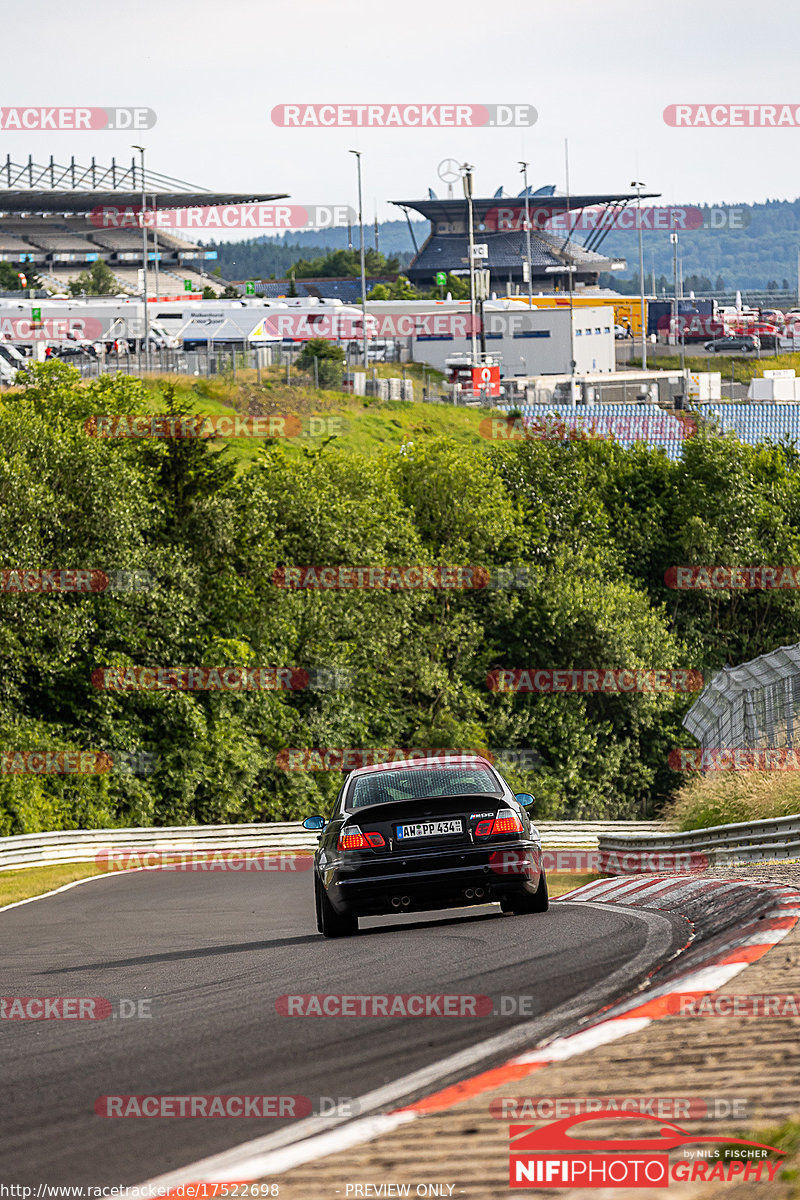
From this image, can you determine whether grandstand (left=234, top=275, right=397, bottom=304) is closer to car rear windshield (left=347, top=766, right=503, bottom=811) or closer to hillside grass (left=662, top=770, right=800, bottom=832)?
hillside grass (left=662, top=770, right=800, bottom=832)

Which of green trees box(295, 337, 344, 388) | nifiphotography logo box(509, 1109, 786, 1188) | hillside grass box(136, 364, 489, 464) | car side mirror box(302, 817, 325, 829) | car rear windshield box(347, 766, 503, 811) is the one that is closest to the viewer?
nifiphotography logo box(509, 1109, 786, 1188)

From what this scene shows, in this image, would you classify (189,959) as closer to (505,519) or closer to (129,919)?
(129,919)

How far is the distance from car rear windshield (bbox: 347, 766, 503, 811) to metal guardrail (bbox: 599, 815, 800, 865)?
200 inches

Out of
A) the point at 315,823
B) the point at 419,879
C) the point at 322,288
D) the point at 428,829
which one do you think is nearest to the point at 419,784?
the point at 428,829

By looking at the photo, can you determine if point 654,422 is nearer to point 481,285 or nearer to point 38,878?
point 481,285

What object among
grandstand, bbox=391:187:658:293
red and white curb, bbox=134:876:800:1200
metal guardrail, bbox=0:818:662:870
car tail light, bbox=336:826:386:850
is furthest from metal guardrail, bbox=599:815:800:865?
grandstand, bbox=391:187:658:293

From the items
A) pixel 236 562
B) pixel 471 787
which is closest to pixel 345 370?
pixel 236 562

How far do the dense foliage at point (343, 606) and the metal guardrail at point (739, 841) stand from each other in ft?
58.3

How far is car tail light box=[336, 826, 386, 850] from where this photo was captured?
33.5 feet

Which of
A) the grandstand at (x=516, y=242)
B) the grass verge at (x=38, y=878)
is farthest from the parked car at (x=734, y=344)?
the grass verge at (x=38, y=878)

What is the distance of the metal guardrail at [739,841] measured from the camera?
48.4 ft

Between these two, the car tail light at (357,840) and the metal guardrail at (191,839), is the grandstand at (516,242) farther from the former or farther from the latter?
the car tail light at (357,840)

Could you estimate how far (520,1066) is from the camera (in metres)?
5.25

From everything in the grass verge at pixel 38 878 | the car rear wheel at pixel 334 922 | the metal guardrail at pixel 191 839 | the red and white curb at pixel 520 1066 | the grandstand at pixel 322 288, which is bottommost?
A: the metal guardrail at pixel 191 839
